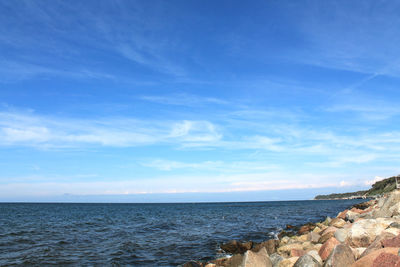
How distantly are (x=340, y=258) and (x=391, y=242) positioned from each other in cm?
197

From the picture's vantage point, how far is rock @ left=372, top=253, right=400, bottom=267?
7043mm

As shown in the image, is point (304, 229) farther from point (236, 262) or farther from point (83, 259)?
point (83, 259)

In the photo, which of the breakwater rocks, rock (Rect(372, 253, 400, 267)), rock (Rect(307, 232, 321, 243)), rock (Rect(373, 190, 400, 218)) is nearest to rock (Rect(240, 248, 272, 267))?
the breakwater rocks

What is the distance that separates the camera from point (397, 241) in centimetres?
883

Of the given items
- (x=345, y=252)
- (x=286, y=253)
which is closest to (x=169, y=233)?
(x=286, y=253)

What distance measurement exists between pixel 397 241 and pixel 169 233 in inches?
744

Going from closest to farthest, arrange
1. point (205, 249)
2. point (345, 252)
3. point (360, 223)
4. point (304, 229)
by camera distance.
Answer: point (345, 252), point (360, 223), point (205, 249), point (304, 229)

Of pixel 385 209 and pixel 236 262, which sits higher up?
pixel 385 209

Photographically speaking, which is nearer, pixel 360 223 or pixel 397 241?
pixel 397 241

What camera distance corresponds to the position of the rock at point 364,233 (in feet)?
36.3

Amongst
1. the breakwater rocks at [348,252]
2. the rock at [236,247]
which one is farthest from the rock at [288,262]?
the rock at [236,247]

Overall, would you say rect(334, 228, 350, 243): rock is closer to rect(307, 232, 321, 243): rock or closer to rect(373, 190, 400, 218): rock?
rect(307, 232, 321, 243): rock

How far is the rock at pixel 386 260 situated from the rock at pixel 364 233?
13.1 feet

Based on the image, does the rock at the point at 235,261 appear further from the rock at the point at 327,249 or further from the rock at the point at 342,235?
the rock at the point at 342,235
